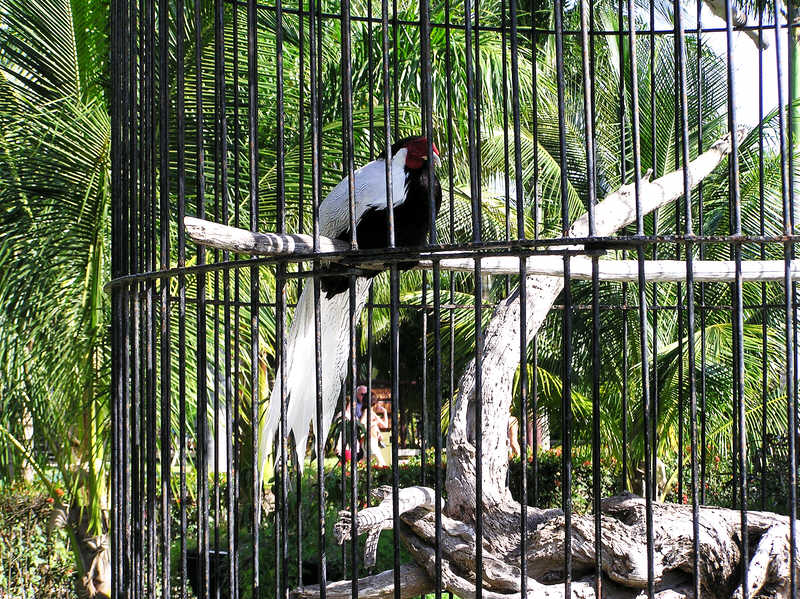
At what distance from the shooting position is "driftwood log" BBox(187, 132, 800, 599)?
2.00m

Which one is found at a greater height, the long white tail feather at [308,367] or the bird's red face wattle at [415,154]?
the bird's red face wattle at [415,154]

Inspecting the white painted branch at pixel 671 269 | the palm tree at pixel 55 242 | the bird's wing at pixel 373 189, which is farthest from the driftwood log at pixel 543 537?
the palm tree at pixel 55 242

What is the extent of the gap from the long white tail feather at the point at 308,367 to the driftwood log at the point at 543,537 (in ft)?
1.21

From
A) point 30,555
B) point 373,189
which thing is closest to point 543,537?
point 373,189

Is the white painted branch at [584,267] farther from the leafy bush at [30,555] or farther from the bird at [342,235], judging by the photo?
the leafy bush at [30,555]

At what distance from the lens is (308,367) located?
2.27 m

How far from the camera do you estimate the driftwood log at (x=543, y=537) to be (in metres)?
2.00

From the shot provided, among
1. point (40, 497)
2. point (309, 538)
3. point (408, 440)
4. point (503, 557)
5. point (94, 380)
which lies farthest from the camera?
point (408, 440)

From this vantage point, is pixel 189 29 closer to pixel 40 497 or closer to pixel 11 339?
pixel 11 339

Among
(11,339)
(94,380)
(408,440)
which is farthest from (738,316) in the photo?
(408,440)

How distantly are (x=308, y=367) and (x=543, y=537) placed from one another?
2.61 ft

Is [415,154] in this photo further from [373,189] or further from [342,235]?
[342,235]

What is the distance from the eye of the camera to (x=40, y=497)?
5.15 metres

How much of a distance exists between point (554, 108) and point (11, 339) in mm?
5002
